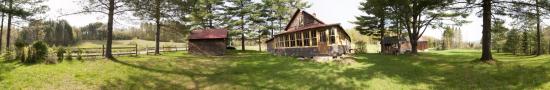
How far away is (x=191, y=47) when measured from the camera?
3706cm

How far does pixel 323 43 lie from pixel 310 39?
1594 millimetres

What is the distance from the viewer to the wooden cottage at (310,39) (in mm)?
29656

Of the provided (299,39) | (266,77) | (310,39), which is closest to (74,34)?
(299,39)

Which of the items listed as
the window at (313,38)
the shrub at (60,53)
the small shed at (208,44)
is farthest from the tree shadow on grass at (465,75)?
the small shed at (208,44)

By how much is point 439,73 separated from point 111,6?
19461mm

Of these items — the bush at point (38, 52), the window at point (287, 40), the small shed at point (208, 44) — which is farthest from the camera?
the small shed at point (208, 44)

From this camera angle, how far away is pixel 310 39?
102 feet

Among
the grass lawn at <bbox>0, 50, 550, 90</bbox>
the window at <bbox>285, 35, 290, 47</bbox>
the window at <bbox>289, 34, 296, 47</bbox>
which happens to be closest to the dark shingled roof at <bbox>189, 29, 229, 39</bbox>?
the window at <bbox>285, 35, 290, 47</bbox>

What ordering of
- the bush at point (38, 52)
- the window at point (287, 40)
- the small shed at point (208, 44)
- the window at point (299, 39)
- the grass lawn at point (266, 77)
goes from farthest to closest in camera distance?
the small shed at point (208, 44), the window at point (287, 40), the window at point (299, 39), the bush at point (38, 52), the grass lawn at point (266, 77)

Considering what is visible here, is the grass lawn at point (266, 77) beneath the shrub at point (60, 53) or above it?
beneath

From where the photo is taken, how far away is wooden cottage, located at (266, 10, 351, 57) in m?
29.7

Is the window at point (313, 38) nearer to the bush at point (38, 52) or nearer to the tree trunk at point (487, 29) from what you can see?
the tree trunk at point (487, 29)

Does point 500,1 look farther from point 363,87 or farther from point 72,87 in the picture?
point 72,87

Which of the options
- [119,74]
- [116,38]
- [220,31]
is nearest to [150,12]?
[119,74]
